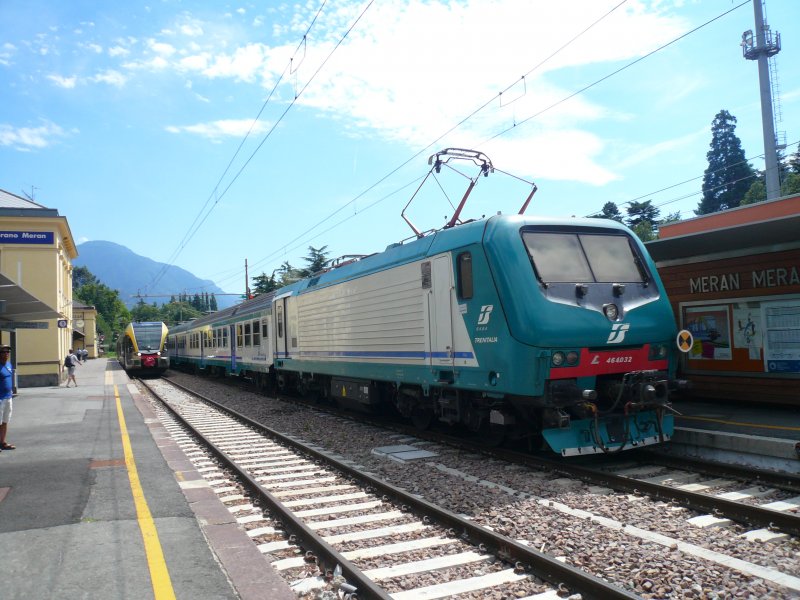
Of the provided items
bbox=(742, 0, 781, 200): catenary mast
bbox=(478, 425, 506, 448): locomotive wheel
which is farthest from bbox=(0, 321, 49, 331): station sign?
bbox=(742, 0, 781, 200): catenary mast

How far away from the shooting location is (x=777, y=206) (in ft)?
56.5

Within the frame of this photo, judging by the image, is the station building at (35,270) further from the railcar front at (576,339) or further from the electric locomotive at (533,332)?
the railcar front at (576,339)

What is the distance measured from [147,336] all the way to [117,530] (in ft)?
92.9

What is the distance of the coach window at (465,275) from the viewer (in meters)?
8.26

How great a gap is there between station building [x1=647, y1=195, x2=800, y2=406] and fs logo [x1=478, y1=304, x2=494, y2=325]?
3.59 meters

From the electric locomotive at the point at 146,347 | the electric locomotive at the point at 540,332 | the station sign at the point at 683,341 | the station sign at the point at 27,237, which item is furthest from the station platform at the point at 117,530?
the electric locomotive at the point at 146,347

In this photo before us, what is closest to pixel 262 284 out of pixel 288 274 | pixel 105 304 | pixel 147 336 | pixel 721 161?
Result: pixel 288 274

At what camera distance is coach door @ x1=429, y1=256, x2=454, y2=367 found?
8.74m

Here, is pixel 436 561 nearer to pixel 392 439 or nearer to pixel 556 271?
pixel 556 271

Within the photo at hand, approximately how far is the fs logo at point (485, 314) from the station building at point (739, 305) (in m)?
3.59

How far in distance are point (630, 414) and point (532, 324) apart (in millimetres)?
1637

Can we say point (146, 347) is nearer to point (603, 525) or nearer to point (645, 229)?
point (603, 525)

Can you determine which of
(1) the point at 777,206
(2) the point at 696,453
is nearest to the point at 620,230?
(2) the point at 696,453

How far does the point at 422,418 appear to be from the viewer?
35.1ft
